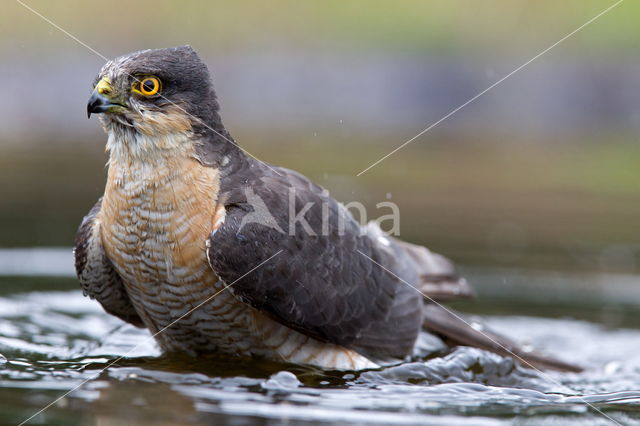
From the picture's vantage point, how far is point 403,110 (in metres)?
24.5

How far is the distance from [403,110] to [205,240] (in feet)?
63.5

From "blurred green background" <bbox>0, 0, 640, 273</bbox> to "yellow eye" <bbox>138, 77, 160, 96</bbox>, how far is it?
14.7ft

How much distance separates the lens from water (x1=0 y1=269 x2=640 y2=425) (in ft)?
16.1

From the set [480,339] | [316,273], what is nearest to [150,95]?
[316,273]

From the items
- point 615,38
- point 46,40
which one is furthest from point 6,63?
point 615,38

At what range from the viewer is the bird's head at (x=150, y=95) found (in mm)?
5473

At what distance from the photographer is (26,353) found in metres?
6.08

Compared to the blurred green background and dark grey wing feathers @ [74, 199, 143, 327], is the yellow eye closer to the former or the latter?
dark grey wing feathers @ [74, 199, 143, 327]

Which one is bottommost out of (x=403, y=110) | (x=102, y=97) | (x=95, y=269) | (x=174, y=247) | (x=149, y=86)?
(x=95, y=269)

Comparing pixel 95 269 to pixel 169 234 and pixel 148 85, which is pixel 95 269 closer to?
pixel 169 234

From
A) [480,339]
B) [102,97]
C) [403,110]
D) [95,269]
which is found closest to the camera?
[102,97]

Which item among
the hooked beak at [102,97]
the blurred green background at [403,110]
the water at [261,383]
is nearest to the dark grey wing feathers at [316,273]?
the water at [261,383]

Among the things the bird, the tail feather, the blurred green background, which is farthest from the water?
the blurred green background

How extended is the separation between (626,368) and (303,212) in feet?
9.64
